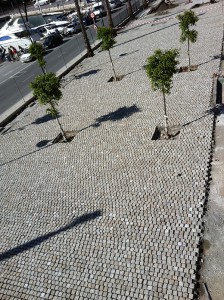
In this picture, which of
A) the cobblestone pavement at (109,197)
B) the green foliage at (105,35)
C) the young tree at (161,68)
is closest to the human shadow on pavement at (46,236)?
the cobblestone pavement at (109,197)

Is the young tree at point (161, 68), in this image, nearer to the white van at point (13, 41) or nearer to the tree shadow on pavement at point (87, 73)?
the tree shadow on pavement at point (87, 73)

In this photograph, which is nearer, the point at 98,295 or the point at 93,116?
the point at 98,295

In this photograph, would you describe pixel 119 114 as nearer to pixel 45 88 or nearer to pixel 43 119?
pixel 45 88

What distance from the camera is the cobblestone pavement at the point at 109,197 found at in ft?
24.9

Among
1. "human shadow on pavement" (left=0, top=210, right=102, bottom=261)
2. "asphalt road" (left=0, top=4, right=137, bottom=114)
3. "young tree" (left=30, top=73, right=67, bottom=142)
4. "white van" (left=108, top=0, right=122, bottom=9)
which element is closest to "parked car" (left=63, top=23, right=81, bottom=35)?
"asphalt road" (left=0, top=4, right=137, bottom=114)

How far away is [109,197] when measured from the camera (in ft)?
33.1

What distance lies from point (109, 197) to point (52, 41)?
92.7 ft

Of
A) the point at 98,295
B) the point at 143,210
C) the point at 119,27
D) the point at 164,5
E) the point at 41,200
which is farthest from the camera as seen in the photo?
the point at 164,5

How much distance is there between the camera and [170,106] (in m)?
14.6

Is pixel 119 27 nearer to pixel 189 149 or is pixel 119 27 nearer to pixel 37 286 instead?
pixel 189 149

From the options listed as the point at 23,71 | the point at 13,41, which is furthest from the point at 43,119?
the point at 13,41

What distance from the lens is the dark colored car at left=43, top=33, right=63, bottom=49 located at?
3362 centimetres

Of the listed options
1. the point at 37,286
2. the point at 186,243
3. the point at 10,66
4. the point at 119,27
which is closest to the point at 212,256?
the point at 186,243

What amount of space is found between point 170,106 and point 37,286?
391 inches
